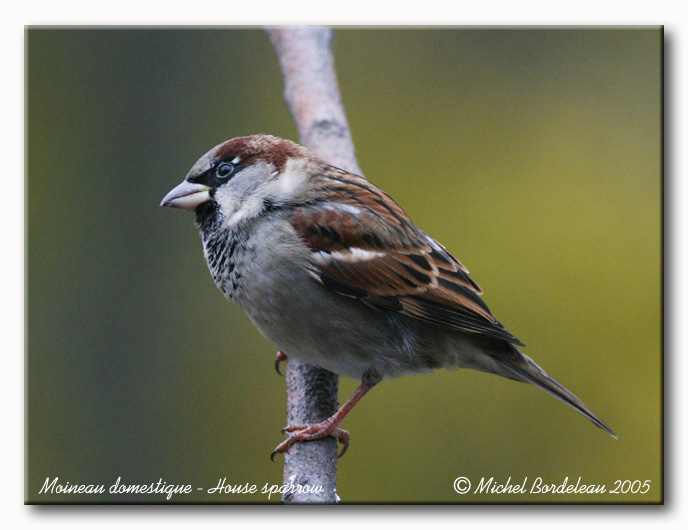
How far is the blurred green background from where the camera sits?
8.75 feet

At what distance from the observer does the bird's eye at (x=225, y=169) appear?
2523 mm

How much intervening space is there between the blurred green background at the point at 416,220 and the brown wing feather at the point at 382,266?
24.1 inches

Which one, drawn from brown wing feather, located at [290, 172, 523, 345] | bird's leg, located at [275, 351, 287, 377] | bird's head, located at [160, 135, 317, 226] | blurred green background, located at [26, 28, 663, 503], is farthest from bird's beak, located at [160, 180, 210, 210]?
bird's leg, located at [275, 351, 287, 377]

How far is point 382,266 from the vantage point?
8.09 feet

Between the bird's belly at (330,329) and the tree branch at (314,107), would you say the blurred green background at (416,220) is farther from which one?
the bird's belly at (330,329)

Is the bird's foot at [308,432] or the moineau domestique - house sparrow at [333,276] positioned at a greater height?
the moineau domestique - house sparrow at [333,276]

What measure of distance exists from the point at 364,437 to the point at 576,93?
161cm

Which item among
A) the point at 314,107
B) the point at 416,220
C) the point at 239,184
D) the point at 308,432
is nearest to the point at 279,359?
the point at 308,432

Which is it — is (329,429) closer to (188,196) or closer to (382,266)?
(382,266)

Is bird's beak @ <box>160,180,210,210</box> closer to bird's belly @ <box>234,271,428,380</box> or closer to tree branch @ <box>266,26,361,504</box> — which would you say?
bird's belly @ <box>234,271,428,380</box>

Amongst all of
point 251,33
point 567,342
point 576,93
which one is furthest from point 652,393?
point 251,33

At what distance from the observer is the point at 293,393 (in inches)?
103

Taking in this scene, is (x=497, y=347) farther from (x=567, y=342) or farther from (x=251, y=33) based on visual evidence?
(x=251, y=33)

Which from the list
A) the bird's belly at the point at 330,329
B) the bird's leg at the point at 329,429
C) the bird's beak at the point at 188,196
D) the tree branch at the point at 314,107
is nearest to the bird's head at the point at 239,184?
the bird's beak at the point at 188,196
